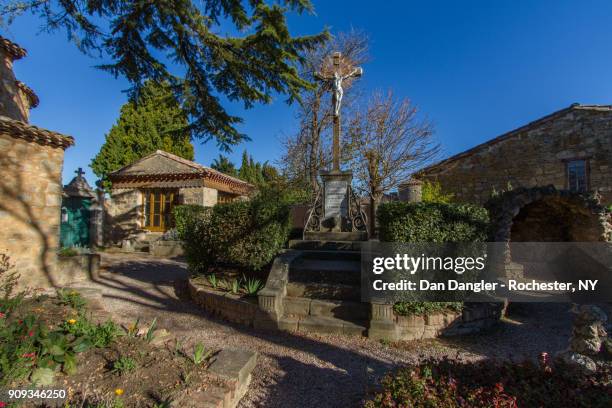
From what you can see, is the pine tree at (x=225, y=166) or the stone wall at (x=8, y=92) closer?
the stone wall at (x=8, y=92)

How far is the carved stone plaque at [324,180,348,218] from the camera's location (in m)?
8.05

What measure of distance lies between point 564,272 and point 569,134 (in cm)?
606

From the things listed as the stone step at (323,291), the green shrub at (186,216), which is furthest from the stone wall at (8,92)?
the stone step at (323,291)

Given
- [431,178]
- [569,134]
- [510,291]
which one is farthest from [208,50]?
[569,134]

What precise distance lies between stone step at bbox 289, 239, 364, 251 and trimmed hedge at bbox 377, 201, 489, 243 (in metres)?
2.23

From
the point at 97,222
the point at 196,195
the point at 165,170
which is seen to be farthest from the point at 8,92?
the point at 196,195

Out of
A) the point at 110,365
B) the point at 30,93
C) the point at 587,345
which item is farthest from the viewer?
the point at 30,93

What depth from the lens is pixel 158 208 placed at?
46.9 ft

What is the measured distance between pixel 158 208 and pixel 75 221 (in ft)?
10.8

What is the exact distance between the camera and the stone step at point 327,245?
22.7 ft

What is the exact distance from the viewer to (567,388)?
2.17 metres

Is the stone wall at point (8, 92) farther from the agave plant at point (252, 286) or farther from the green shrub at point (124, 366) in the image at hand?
the green shrub at point (124, 366)

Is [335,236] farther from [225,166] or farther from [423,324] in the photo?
[225,166]

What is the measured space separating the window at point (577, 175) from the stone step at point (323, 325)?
40.3 feet
